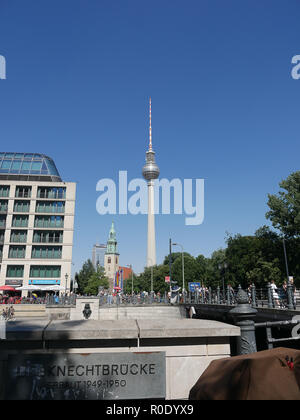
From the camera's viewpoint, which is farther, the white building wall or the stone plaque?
the white building wall

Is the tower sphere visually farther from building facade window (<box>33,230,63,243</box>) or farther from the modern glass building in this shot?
building facade window (<box>33,230,63,243</box>)

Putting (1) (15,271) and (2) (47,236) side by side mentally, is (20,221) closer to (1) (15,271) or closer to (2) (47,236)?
(2) (47,236)

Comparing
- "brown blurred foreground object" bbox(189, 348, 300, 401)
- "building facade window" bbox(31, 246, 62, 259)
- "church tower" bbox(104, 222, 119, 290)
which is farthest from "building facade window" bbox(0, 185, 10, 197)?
"church tower" bbox(104, 222, 119, 290)

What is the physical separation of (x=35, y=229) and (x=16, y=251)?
4818mm

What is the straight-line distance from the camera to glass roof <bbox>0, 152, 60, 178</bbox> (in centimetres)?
6041

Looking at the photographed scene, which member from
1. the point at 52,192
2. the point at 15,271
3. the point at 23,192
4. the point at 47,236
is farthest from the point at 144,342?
the point at 23,192

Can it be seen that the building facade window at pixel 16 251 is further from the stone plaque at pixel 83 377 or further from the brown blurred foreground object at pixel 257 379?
the brown blurred foreground object at pixel 257 379

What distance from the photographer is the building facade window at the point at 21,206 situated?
2203 inches

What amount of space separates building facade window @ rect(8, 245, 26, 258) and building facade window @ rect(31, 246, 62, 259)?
1.67 metres

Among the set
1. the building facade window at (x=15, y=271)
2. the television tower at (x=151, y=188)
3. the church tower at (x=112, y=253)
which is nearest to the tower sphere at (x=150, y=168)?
the television tower at (x=151, y=188)

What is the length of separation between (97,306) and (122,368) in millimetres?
29937

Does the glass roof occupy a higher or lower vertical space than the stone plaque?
higher

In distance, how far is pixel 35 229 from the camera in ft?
180

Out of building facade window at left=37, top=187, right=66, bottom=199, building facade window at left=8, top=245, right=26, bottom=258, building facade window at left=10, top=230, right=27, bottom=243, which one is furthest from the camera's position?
building facade window at left=37, top=187, right=66, bottom=199
